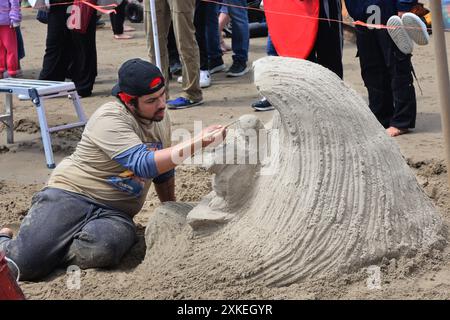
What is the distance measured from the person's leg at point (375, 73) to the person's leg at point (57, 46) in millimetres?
3108

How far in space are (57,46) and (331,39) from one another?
2987 mm

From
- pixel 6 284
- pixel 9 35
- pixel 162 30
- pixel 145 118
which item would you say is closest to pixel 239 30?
pixel 162 30

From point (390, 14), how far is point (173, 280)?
3142 mm

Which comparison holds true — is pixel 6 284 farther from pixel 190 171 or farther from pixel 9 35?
pixel 9 35

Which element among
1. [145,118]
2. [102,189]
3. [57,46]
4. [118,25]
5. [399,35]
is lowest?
[102,189]

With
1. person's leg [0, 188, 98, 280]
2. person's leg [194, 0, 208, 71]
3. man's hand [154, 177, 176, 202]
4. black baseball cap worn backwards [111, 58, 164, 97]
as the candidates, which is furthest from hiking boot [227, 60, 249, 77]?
person's leg [0, 188, 98, 280]

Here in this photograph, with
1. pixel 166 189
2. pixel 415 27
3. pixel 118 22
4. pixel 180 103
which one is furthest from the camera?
pixel 118 22

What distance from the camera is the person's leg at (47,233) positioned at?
3787 mm

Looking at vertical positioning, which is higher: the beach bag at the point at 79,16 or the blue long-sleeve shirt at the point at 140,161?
the beach bag at the point at 79,16

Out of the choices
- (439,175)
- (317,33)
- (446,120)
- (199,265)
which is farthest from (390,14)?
(199,265)

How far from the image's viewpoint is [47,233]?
3.81m

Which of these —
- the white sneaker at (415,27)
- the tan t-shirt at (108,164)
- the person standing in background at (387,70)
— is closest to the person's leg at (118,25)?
the person standing in background at (387,70)

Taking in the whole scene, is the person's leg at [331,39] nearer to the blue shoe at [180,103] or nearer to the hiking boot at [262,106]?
the hiking boot at [262,106]

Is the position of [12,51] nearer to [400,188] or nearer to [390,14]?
[390,14]
